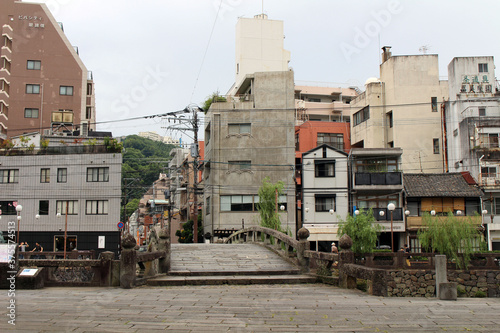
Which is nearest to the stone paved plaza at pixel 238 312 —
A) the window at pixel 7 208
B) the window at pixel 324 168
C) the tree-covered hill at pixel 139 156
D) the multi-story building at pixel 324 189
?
the multi-story building at pixel 324 189

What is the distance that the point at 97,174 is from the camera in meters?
41.5

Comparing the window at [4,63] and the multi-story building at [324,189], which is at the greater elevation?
the window at [4,63]

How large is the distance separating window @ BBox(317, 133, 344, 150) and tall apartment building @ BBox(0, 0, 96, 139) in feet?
80.0

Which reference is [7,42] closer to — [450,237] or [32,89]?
[32,89]

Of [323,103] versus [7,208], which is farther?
[323,103]

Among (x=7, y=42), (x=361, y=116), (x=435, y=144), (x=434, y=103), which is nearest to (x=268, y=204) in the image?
(x=361, y=116)

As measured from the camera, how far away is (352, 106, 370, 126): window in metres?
49.2

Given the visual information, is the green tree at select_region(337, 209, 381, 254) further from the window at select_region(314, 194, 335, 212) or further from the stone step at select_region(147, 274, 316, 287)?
the stone step at select_region(147, 274, 316, 287)

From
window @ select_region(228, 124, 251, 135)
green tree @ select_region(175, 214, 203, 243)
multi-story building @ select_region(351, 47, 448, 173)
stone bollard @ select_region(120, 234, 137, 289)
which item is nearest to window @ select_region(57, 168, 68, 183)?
green tree @ select_region(175, 214, 203, 243)

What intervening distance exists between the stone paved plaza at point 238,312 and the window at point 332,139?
1518 inches

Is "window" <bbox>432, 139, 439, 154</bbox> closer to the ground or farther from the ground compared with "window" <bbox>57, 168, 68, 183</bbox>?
farther from the ground

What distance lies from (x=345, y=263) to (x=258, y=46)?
46216 mm

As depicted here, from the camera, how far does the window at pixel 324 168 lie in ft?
142

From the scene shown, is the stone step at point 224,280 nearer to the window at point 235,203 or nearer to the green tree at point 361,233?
the green tree at point 361,233
